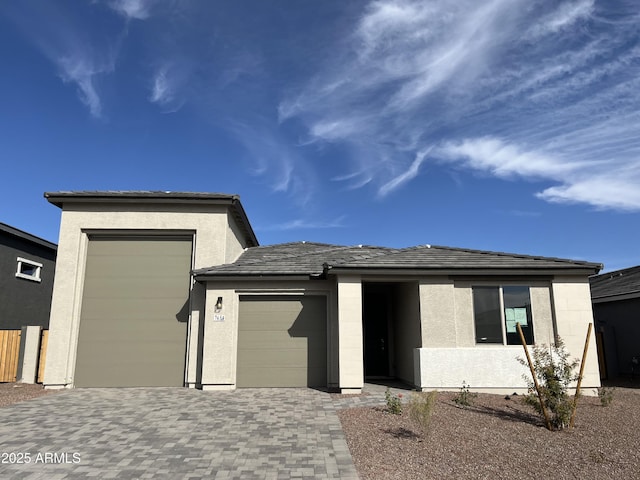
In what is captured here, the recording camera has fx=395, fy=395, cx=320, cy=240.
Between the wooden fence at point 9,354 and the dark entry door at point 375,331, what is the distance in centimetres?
1139

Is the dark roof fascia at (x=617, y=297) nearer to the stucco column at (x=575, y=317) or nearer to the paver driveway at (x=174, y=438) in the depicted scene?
the stucco column at (x=575, y=317)

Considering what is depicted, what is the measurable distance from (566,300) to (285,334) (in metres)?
7.78

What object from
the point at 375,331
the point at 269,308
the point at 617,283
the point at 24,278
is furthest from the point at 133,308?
the point at 617,283

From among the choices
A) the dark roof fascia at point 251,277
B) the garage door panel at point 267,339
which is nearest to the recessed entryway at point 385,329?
the dark roof fascia at point 251,277

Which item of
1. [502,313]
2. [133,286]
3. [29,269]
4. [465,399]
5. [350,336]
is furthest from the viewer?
[29,269]

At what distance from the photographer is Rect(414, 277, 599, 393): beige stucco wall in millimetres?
10156

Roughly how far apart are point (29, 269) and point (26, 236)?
6.05ft

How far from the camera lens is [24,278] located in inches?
673

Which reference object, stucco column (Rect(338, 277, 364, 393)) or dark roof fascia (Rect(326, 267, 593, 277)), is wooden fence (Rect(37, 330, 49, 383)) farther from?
dark roof fascia (Rect(326, 267, 593, 277))

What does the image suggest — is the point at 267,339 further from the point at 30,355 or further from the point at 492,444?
the point at 30,355

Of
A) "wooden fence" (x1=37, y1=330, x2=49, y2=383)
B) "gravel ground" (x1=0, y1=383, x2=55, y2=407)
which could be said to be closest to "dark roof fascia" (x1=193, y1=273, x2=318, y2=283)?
"gravel ground" (x1=0, y1=383, x2=55, y2=407)

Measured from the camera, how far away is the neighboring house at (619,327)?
47.5 ft

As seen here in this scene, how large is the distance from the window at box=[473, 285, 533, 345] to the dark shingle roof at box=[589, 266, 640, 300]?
22.4 ft

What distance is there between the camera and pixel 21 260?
1688 cm
